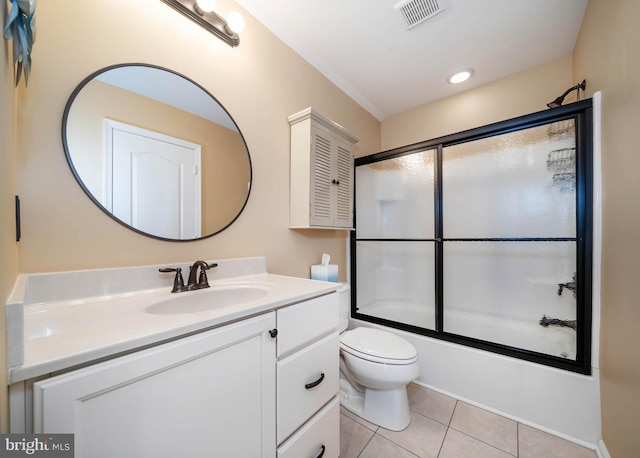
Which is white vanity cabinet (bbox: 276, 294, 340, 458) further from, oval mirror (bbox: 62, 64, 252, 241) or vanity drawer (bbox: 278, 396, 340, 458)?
oval mirror (bbox: 62, 64, 252, 241)

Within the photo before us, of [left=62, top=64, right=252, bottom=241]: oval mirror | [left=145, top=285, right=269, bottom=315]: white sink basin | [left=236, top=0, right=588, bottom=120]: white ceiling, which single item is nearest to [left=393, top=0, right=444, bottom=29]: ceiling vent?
[left=236, top=0, right=588, bottom=120]: white ceiling

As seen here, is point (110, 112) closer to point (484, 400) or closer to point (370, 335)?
point (370, 335)

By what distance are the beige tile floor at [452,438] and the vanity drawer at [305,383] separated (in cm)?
49

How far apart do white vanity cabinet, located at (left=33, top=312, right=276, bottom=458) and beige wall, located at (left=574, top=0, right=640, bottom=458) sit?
135cm

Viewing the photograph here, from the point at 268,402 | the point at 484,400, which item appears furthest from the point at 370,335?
the point at 268,402

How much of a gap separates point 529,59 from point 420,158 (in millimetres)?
1052

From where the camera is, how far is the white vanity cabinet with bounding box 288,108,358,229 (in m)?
1.52

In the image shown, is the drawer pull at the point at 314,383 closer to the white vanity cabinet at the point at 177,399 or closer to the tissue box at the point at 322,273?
the white vanity cabinet at the point at 177,399

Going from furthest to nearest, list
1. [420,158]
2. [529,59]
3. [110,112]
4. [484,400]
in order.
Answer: [420,158]
[529,59]
[484,400]
[110,112]

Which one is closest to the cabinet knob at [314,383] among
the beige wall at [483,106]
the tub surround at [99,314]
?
the tub surround at [99,314]

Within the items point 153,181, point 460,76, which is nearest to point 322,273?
point 153,181

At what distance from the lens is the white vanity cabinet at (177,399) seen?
427 mm

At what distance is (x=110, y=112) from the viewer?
0.90 m

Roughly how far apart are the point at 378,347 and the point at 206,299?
0.99 m
